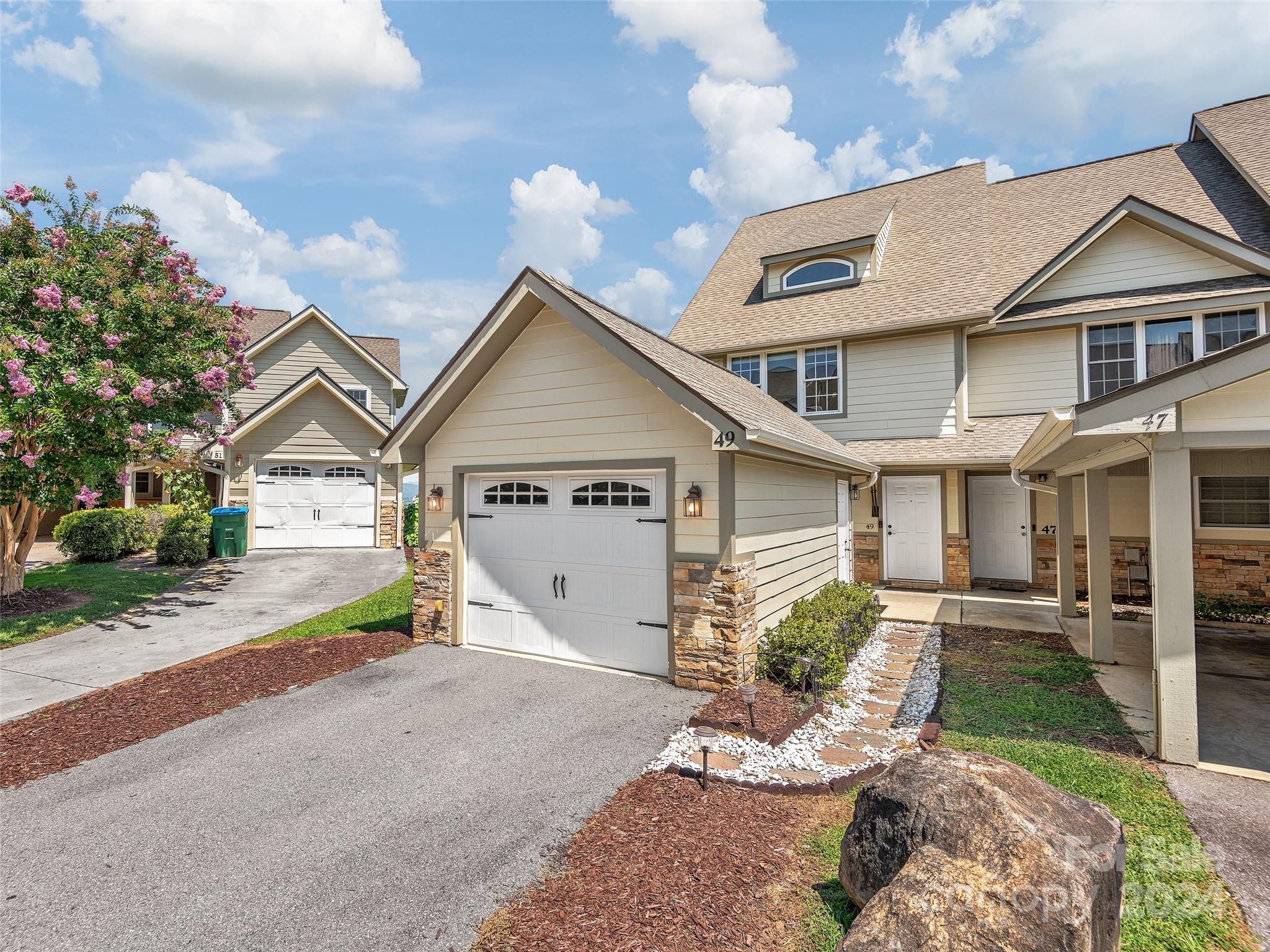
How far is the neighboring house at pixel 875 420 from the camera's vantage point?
6355 millimetres

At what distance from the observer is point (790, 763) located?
4.86m

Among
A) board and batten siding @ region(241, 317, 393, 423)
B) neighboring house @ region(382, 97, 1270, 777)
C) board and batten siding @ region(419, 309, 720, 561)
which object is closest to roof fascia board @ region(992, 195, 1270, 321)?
neighboring house @ region(382, 97, 1270, 777)

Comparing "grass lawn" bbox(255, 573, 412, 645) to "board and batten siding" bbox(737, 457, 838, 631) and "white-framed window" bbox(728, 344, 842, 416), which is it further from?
"white-framed window" bbox(728, 344, 842, 416)

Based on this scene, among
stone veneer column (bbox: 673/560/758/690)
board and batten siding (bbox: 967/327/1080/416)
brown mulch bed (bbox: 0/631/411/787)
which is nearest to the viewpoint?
brown mulch bed (bbox: 0/631/411/787)

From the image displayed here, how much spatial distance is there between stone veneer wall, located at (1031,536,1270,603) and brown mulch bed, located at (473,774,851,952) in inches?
373

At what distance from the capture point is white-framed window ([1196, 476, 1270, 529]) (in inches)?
431

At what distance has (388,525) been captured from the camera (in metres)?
17.1

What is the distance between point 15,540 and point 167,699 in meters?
7.40

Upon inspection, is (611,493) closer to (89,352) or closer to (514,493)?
(514,493)

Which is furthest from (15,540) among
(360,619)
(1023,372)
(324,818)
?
(1023,372)

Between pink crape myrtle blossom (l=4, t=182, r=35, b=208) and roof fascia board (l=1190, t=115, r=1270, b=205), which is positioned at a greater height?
roof fascia board (l=1190, t=115, r=1270, b=205)

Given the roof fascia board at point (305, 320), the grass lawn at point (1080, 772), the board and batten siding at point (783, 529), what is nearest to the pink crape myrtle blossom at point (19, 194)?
the roof fascia board at point (305, 320)

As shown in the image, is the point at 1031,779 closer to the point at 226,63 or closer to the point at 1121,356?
the point at 1121,356

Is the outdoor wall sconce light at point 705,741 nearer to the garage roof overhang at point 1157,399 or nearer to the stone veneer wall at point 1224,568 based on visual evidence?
the garage roof overhang at point 1157,399
